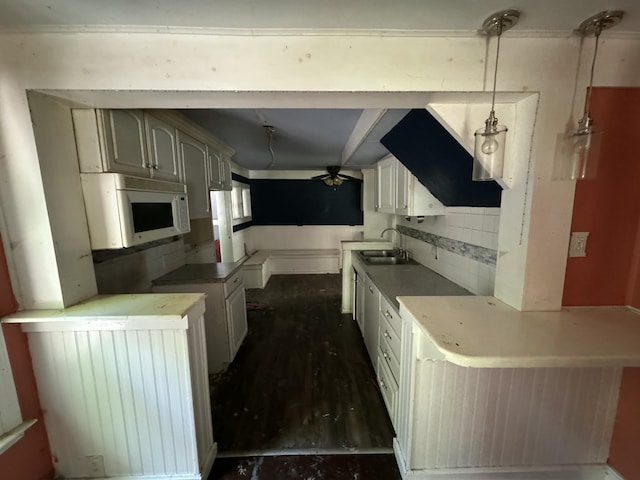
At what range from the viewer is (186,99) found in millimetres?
1180

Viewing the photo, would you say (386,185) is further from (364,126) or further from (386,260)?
(364,126)

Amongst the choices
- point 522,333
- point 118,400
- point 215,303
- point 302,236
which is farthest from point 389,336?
point 302,236

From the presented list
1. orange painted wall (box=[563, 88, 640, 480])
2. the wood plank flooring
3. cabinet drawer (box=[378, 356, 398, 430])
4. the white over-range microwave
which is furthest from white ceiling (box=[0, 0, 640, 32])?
the wood plank flooring

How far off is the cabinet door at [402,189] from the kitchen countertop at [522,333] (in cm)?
114

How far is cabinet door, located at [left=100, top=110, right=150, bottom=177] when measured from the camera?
1366 mm

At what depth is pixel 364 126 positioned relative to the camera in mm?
2072

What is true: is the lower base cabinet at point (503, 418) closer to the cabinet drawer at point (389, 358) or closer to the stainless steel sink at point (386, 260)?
the cabinet drawer at point (389, 358)

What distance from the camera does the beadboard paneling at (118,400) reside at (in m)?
1.23

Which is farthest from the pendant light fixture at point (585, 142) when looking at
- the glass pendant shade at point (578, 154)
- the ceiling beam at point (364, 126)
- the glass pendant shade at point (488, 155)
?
the ceiling beam at point (364, 126)

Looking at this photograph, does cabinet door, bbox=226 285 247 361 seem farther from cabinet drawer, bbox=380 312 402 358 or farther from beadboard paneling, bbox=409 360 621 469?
beadboard paneling, bbox=409 360 621 469

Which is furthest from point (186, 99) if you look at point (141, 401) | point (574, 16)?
point (574, 16)

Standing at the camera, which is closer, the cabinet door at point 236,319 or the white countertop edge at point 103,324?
the white countertop edge at point 103,324

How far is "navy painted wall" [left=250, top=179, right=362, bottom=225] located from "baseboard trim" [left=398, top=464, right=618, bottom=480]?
4255 millimetres

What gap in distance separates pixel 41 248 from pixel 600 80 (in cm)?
261
